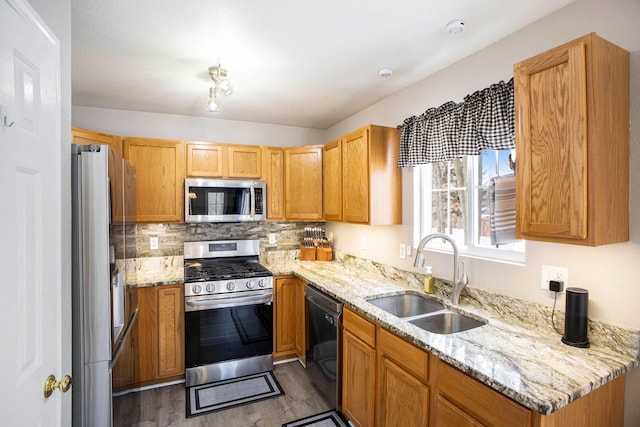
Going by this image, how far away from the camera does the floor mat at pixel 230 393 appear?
2494 mm

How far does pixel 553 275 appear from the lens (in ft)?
5.34

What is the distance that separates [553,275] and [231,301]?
91.2 inches

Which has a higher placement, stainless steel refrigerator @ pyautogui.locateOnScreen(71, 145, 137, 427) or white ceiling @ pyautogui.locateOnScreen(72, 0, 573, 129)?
white ceiling @ pyautogui.locateOnScreen(72, 0, 573, 129)

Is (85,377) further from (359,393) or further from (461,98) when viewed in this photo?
(461,98)

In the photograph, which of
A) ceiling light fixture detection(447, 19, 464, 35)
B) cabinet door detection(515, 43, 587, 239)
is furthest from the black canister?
ceiling light fixture detection(447, 19, 464, 35)

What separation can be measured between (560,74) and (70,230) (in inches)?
83.2

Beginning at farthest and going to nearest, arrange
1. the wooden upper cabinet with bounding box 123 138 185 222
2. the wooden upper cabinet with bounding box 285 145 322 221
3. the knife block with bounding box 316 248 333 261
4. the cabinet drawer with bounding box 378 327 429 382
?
1. the knife block with bounding box 316 248 333 261
2. the wooden upper cabinet with bounding box 285 145 322 221
3. the wooden upper cabinet with bounding box 123 138 185 222
4. the cabinet drawer with bounding box 378 327 429 382

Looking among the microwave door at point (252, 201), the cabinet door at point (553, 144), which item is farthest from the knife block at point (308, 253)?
the cabinet door at point (553, 144)

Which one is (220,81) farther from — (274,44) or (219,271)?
(219,271)

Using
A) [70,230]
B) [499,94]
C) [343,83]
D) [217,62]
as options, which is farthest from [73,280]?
[499,94]

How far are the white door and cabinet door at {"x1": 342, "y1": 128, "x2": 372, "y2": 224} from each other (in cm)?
196

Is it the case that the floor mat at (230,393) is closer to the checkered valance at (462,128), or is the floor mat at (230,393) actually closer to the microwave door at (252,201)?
the microwave door at (252,201)

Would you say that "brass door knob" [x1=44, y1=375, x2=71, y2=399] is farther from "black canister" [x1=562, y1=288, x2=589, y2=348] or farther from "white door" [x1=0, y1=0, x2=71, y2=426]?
"black canister" [x1=562, y1=288, x2=589, y2=348]

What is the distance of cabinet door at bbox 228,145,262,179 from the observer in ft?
10.9
